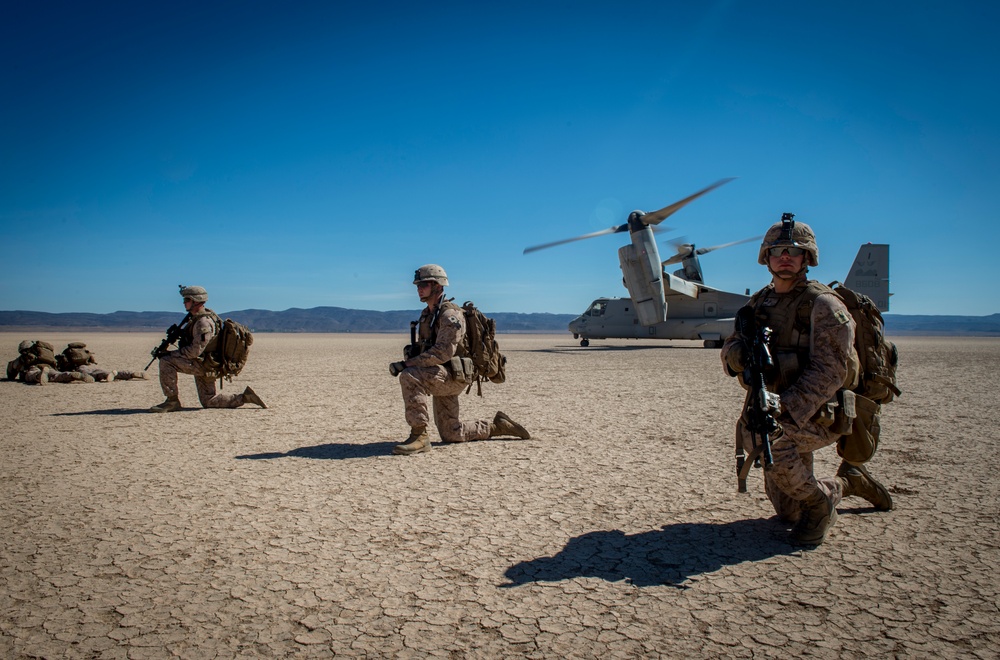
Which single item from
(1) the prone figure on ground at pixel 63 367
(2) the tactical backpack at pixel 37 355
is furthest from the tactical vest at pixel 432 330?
(2) the tactical backpack at pixel 37 355

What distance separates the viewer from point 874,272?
2856 centimetres

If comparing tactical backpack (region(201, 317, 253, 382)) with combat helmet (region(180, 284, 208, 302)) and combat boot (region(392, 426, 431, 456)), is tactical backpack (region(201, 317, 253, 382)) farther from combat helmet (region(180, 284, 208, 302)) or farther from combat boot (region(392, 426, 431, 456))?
combat boot (region(392, 426, 431, 456))

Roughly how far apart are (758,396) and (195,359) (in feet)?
25.8

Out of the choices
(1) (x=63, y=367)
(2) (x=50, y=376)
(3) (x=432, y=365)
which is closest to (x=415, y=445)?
(3) (x=432, y=365)

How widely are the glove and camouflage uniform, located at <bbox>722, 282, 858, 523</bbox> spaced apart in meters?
0.03

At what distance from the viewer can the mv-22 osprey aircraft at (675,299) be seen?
78.7ft

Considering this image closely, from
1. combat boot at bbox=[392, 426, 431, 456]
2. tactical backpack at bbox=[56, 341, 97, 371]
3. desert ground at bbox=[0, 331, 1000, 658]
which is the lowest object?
desert ground at bbox=[0, 331, 1000, 658]

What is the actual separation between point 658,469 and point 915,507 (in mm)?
1939

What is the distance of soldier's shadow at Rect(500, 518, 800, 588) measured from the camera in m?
3.39

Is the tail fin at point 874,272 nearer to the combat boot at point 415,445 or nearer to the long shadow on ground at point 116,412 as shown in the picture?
the combat boot at point 415,445

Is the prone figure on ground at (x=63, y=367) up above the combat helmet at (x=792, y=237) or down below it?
below

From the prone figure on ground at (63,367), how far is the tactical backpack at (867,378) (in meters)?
14.0

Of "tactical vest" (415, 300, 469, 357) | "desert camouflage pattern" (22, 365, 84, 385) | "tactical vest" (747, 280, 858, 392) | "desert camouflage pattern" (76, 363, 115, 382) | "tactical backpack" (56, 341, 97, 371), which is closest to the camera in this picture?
"tactical vest" (747, 280, 858, 392)

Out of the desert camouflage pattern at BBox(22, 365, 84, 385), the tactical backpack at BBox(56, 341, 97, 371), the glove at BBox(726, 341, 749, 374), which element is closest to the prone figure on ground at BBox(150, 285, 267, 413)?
the desert camouflage pattern at BBox(22, 365, 84, 385)
